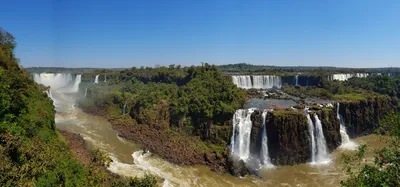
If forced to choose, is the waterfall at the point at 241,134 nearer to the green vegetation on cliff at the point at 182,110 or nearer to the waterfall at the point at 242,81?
the green vegetation on cliff at the point at 182,110

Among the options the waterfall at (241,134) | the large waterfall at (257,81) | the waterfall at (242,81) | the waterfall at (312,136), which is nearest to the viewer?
the waterfall at (312,136)

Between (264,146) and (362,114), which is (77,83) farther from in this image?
(362,114)

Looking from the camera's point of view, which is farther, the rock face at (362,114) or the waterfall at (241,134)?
the rock face at (362,114)

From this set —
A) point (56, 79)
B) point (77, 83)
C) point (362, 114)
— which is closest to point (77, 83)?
point (77, 83)

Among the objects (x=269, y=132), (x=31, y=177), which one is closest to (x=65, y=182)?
(x=31, y=177)

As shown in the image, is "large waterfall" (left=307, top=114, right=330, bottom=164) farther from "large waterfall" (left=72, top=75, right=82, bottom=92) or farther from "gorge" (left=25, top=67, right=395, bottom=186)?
"large waterfall" (left=72, top=75, right=82, bottom=92)

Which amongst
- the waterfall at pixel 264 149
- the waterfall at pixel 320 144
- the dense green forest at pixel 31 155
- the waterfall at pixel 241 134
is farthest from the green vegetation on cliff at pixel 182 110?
the dense green forest at pixel 31 155
